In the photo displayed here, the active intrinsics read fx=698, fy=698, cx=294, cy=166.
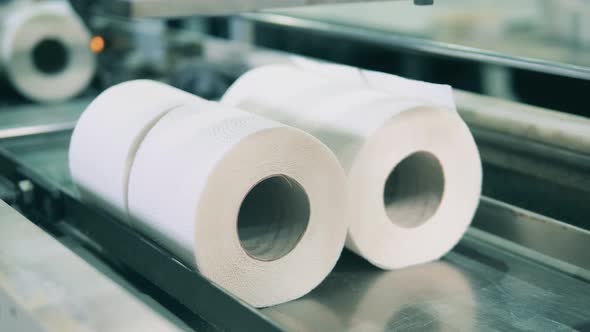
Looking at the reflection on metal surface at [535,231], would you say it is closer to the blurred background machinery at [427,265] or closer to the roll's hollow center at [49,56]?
the blurred background machinery at [427,265]

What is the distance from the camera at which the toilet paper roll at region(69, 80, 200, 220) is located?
123 cm

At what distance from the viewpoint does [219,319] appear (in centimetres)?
97

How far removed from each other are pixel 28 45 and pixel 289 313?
2.13 meters

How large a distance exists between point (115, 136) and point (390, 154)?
500 mm

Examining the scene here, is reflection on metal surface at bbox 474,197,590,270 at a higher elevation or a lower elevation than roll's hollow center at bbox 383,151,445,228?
lower

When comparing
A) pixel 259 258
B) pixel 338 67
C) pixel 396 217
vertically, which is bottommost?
pixel 396 217

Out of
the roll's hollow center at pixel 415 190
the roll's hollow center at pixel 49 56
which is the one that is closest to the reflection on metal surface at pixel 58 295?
the roll's hollow center at pixel 415 190

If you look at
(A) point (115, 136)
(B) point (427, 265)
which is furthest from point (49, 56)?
(B) point (427, 265)

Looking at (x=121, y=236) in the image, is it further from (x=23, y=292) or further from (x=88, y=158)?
(x=23, y=292)

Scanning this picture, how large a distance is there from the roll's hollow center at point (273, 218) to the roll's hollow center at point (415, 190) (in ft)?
0.87

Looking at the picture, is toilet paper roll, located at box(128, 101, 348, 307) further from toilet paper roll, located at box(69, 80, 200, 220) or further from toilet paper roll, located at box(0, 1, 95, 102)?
toilet paper roll, located at box(0, 1, 95, 102)

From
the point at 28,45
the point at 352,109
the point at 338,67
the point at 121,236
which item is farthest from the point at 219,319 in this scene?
the point at 28,45

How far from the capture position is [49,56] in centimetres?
302

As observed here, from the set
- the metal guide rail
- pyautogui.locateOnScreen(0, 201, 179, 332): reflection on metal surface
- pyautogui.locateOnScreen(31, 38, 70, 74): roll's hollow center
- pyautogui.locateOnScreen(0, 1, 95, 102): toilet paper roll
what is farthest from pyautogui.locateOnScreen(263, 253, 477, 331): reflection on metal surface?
pyautogui.locateOnScreen(31, 38, 70, 74): roll's hollow center
